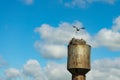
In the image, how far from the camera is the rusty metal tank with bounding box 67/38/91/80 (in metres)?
39.8

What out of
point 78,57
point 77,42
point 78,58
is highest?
point 77,42

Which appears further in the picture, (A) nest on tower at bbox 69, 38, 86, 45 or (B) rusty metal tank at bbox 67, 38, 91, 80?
(A) nest on tower at bbox 69, 38, 86, 45

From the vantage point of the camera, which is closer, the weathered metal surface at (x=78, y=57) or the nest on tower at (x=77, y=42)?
the weathered metal surface at (x=78, y=57)

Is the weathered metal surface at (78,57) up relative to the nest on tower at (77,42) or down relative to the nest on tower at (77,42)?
down

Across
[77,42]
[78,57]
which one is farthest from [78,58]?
[77,42]

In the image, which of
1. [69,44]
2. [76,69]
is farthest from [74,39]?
[76,69]

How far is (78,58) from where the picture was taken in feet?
130

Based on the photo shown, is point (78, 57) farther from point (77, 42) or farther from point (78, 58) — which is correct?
point (77, 42)

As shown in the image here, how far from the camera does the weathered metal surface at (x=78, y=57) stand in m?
39.8

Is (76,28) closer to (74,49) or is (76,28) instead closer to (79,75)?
(74,49)

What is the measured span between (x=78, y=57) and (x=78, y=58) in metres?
0.11

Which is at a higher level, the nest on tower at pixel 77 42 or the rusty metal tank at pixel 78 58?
the nest on tower at pixel 77 42

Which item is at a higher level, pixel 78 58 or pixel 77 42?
pixel 77 42

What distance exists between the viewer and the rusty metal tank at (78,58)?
39.8m
